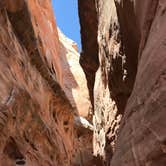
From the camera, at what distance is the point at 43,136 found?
29.7 ft

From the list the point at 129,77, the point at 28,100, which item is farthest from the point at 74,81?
the point at 129,77

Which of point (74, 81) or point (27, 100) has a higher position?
point (74, 81)

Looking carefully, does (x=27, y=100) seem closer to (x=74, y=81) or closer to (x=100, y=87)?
(x=100, y=87)

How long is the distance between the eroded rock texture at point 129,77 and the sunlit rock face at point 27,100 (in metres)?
1.02

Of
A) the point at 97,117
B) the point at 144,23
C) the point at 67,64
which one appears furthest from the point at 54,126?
the point at 67,64

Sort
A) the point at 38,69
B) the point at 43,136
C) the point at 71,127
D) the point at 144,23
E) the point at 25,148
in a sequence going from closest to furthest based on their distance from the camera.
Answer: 1. the point at 144,23
2. the point at 25,148
3. the point at 43,136
4. the point at 38,69
5. the point at 71,127

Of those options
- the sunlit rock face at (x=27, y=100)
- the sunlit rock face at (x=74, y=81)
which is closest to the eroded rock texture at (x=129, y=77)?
the sunlit rock face at (x=27, y=100)

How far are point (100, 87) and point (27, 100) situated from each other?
82.0 inches

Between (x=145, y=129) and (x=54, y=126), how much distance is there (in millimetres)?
7476

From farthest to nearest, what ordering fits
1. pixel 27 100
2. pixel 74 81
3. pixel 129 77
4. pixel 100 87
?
pixel 74 81 < pixel 100 87 < pixel 27 100 < pixel 129 77

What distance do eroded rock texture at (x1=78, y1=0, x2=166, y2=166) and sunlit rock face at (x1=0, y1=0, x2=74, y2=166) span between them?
40.0 inches

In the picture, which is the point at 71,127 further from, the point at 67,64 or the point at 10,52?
the point at 67,64

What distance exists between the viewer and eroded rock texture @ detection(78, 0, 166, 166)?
309 centimetres

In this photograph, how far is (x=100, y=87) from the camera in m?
9.80
